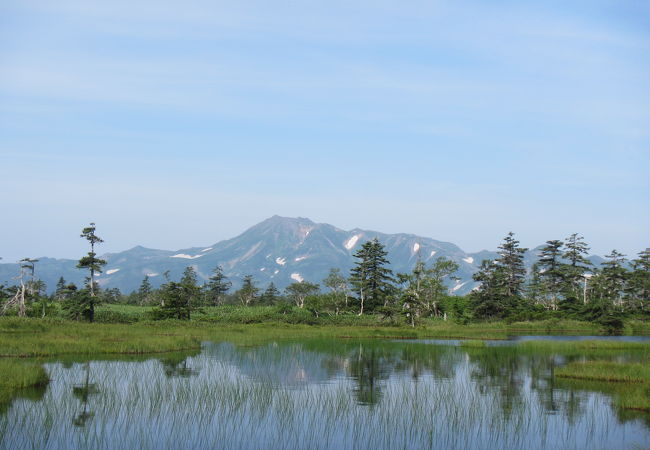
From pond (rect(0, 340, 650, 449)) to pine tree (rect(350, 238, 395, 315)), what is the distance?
51.5m

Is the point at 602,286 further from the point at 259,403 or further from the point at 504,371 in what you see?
the point at 259,403

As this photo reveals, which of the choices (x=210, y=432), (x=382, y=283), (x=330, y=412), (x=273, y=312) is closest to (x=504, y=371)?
(x=330, y=412)

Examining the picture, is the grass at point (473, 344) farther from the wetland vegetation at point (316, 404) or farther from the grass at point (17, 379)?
the grass at point (17, 379)

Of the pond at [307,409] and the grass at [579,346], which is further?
the grass at [579,346]

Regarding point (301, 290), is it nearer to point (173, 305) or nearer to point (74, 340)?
point (173, 305)

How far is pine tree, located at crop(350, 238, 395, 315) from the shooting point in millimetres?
84250

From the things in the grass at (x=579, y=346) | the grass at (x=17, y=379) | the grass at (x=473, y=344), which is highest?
the grass at (x=17, y=379)

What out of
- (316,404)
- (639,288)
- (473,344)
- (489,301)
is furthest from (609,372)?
(639,288)

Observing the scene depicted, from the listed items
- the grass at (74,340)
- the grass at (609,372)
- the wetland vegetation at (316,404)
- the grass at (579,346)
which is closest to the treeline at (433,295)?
the grass at (74,340)

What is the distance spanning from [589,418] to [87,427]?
637 inches

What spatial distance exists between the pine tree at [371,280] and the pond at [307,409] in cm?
5148

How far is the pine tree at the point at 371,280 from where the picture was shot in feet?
276

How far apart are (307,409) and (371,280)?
6616 centimetres

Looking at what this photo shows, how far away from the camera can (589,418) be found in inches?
786
